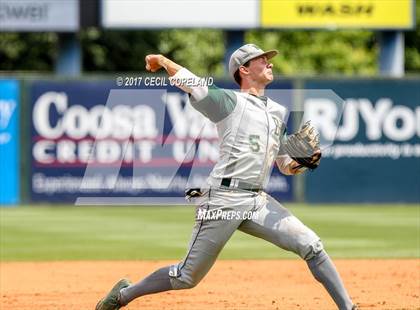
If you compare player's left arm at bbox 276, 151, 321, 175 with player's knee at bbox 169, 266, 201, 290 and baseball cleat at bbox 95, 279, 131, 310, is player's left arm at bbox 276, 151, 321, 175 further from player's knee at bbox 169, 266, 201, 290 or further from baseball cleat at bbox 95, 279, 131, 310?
baseball cleat at bbox 95, 279, 131, 310

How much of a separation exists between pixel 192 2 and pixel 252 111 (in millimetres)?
15563

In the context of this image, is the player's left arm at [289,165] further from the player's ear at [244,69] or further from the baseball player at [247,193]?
the player's ear at [244,69]

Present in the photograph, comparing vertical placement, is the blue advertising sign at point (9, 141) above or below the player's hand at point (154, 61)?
below

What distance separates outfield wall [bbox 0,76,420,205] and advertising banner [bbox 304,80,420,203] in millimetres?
20

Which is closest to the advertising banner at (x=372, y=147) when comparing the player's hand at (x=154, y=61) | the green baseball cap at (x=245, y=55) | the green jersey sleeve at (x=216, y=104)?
the green baseball cap at (x=245, y=55)

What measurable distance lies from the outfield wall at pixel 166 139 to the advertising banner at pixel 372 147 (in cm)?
2

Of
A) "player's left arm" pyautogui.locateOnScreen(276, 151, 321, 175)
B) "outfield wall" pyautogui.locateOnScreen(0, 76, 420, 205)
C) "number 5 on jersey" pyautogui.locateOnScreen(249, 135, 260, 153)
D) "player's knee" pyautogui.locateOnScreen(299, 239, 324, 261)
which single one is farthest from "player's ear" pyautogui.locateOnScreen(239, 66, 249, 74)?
"outfield wall" pyautogui.locateOnScreen(0, 76, 420, 205)

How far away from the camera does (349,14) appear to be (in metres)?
23.4

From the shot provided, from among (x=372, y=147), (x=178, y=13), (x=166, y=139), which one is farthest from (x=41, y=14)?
(x=372, y=147)

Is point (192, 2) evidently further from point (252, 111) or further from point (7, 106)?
point (252, 111)

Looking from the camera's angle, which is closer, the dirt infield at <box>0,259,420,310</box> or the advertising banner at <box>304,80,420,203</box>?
the dirt infield at <box>0,259,420,310</box>

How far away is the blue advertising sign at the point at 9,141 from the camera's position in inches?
814

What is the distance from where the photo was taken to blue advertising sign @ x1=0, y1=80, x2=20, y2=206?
20.7 meters

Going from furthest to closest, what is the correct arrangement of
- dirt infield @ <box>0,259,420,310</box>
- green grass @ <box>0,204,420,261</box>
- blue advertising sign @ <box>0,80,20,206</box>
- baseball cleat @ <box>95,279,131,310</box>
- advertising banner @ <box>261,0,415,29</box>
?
advertising banner @ <box>261,0,415,29</box> < blue advertising sign @ <box>0,80,20,206</box> < green grass @ <box>0,204,420,261</box> < dirt infield @ <box>0,259,420,310</box> < baseball cleat @ <box>95,279,131,310</box>
